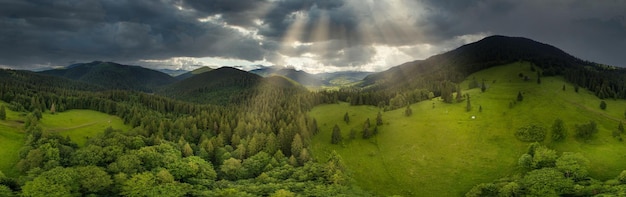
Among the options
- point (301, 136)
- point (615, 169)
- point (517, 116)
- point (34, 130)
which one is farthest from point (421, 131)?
point (34, 130)

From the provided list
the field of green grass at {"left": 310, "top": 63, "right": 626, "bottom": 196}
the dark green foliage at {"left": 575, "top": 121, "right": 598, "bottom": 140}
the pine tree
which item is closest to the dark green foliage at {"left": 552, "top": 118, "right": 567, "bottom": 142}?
the field of green grass at {"left": 310, "top": 63, "right": 626, "bottom": 196}

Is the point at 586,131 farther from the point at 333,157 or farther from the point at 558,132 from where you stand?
the point at 333,157

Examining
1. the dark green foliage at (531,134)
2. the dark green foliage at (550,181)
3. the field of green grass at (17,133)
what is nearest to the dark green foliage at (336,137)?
the dark green foliage at (550,181)

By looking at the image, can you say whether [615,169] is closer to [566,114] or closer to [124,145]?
[566,114]

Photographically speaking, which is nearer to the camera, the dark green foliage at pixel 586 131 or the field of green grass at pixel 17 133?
the field of green grass at pixel 17 133

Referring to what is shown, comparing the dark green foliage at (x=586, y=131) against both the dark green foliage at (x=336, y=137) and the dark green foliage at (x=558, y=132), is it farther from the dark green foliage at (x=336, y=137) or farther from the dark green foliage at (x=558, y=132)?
the dark green foliage at (x=336, y=137)

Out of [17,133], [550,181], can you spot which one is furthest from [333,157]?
[17,133]

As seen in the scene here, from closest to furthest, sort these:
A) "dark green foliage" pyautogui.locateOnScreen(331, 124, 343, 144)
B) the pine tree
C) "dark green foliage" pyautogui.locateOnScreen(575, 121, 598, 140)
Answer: "dark green foliage" pyautogui.locateOnScreen(575, 121, 598, 140) < the pine tree < "dark green foliage" pyautogui.locateOnScreen(331, 124, 343, 144)

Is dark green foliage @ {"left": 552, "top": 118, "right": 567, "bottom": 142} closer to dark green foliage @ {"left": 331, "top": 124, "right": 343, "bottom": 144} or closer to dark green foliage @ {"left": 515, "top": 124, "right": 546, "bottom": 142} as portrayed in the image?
dark green foliage @ {"left": 515, "top": 124, "right": 546, "bottom": 142}
